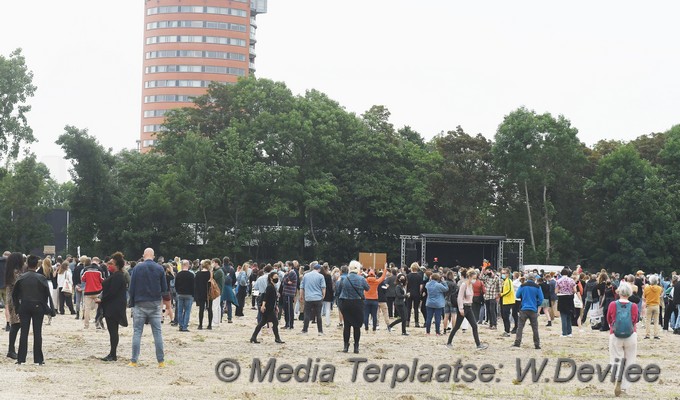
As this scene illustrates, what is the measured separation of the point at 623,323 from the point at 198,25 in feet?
423

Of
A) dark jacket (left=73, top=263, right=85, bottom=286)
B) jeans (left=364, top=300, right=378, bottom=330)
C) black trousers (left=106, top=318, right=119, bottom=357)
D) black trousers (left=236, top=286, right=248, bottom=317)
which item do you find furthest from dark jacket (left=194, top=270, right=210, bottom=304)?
black trousers (left=106, top=318, right=119, bottom=357)

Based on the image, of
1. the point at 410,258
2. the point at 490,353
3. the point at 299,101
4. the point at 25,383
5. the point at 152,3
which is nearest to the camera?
the point at 25,383

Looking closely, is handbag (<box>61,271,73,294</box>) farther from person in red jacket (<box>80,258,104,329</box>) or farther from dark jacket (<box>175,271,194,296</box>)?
→ dark jacket (<box>175,271,194,296</box>)

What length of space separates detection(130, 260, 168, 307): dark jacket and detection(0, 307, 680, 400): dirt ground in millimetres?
1075

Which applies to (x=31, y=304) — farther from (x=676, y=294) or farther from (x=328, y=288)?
(x=676, y=294)

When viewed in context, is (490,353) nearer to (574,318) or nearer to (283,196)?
(574,318)

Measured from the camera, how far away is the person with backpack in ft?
45.5

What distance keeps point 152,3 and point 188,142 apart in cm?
8043

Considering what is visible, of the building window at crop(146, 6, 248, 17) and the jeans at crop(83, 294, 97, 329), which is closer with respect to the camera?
the jeans at crop(83, 294, 97, 329)

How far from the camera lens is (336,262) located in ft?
218

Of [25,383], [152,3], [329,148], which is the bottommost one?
[25,383]

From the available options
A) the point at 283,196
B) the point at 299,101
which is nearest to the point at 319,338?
the point at 283,196

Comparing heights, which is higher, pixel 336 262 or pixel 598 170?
pixel 598 170

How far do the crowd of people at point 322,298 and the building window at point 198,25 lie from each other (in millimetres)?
106950
